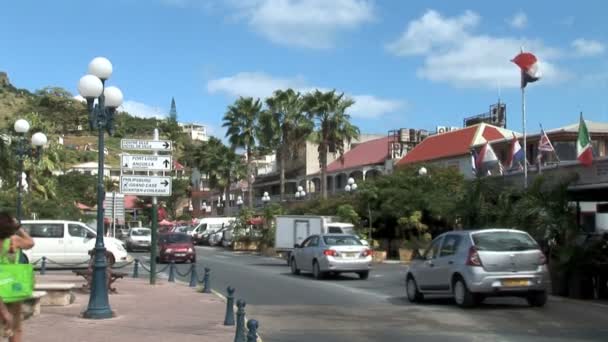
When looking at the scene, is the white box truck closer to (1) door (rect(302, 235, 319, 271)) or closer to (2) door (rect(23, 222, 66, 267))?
(1) door (rect(302, 235, 319, 271))

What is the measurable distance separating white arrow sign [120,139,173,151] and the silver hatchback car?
796 centimetres

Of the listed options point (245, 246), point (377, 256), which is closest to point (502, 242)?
point (377, 256)

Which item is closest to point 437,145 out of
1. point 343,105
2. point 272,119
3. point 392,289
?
point 343,105

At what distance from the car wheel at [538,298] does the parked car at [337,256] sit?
A: 896 centimetres

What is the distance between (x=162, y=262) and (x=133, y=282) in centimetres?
1368

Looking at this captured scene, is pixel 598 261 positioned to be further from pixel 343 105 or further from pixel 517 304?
pixel 343 105

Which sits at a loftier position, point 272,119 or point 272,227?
point 272,119

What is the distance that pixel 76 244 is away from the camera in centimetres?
2853

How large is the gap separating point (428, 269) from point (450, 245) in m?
0.80

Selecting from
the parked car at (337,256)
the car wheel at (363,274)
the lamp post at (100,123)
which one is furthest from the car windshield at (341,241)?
the lamp post at (100,123)

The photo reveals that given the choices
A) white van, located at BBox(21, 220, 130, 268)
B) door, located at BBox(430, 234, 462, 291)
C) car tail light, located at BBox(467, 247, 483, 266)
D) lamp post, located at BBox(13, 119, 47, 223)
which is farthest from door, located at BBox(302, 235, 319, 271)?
car tail light, located at BBox(467, 247, 483, 266)

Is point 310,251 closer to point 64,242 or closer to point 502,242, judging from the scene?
point 64,242

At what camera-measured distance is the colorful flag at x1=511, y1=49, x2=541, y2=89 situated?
2741 centimetres

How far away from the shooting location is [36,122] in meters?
47.4
